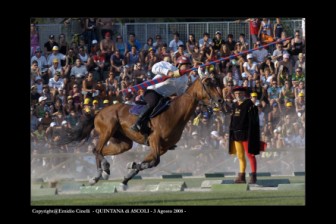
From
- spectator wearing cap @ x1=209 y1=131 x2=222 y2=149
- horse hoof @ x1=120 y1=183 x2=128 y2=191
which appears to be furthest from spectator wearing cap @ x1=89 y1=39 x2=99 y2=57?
horse hoof @ x1=120 y1=183 x2=128 y2=191

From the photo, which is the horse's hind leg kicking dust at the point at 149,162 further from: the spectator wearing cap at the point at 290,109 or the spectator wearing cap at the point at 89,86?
the spectator wearing cap at the point at 89,86

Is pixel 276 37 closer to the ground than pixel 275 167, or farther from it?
farther from it

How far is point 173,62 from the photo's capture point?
1069 inches

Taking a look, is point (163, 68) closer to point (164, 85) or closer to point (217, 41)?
point (164, 85)

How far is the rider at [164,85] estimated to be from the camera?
21.1 m

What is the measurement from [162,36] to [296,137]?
197 inches

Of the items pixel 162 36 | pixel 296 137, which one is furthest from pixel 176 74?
pixel 162 36

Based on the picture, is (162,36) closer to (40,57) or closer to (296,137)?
(40,57)

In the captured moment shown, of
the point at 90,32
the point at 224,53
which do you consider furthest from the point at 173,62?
the point at 90,32

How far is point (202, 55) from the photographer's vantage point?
27703 millimetres

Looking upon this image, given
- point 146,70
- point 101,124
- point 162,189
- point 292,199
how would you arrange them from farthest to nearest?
Answer: point 146,70 → point 101,124 → point 162,189 → point 292,199

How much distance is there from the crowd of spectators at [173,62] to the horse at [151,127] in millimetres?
3254

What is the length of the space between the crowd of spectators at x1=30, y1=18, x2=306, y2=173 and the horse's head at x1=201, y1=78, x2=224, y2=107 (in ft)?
14.2

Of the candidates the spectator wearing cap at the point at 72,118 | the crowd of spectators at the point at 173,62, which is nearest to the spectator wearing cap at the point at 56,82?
the crowd of spectators at the point at 173,62
